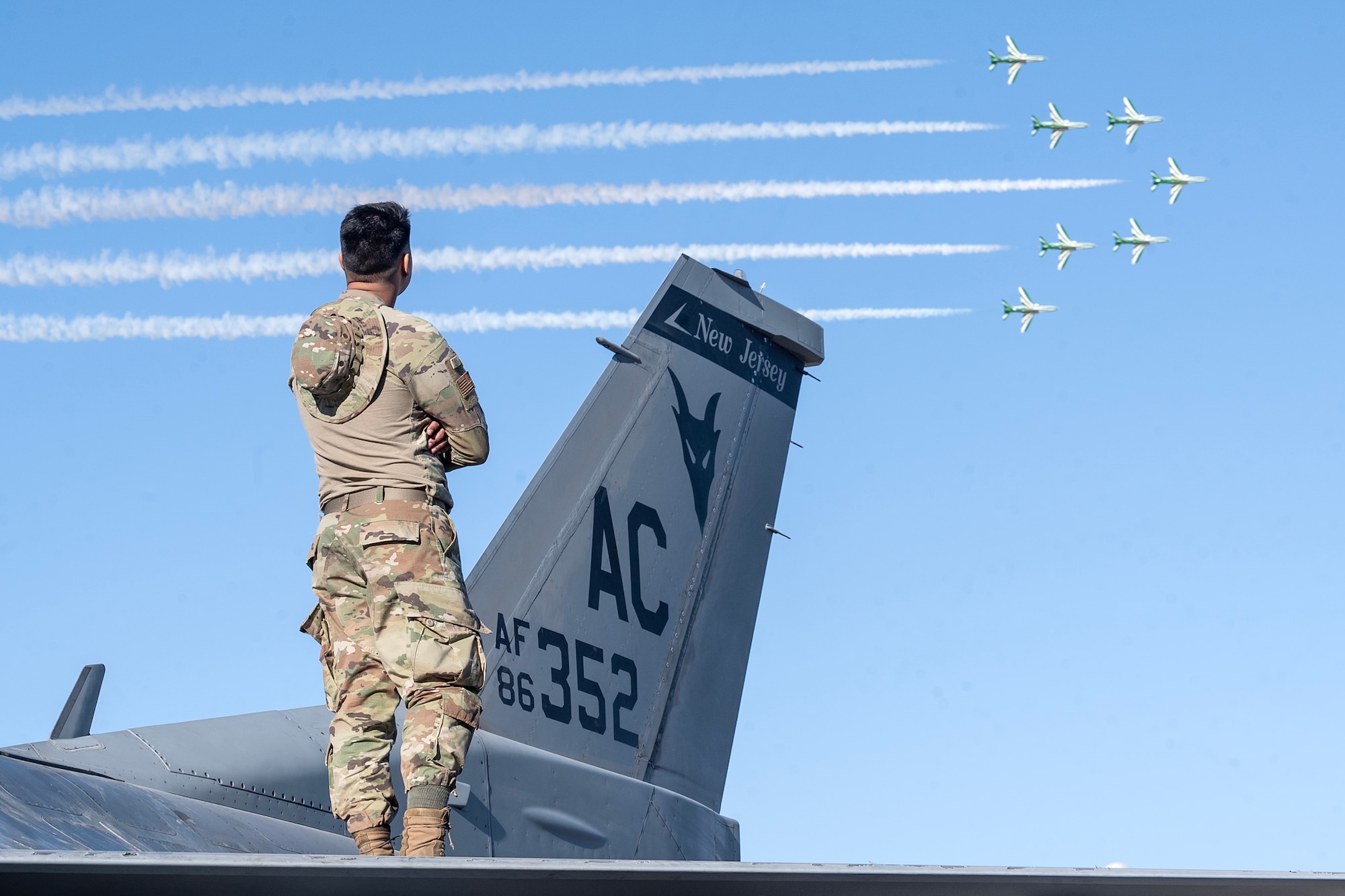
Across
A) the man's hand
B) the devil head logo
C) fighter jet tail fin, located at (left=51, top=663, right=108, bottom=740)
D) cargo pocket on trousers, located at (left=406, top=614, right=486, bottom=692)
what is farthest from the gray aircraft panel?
the devil head logo

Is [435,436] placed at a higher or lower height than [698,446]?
lower

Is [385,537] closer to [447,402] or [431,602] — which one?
[431,602]

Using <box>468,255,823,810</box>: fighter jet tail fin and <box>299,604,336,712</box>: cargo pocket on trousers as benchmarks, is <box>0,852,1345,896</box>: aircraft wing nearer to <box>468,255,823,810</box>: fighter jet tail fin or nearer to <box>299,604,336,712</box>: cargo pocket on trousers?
<box>299,604,336,712</box>: cargo pocket on trousers

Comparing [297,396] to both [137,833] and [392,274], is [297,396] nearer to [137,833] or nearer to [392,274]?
[392,274]

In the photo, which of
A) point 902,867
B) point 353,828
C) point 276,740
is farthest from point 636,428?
point 902,867

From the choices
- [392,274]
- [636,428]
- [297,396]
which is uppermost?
[636,428]

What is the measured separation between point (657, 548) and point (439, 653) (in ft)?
16.5

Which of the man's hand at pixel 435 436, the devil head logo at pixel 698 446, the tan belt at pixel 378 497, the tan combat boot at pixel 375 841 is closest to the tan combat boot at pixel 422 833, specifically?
the tan combat boot at pixel 375 841

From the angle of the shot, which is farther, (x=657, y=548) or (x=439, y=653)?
(x=657, y=548)

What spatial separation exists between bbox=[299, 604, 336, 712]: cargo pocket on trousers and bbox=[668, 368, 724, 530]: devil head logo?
16.9 ft

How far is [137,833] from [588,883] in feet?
9.92

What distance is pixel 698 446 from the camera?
9.41 m

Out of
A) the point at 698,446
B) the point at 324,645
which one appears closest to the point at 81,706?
the point at 324,645

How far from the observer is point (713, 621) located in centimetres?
924
